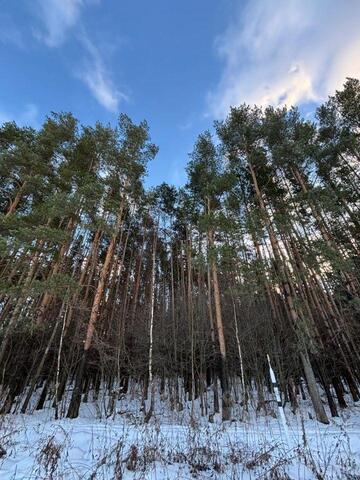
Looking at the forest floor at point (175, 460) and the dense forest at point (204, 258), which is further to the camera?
the dense forest at point (204, 258)

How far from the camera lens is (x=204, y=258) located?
893 cm

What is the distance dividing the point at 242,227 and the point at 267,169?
16.8ft

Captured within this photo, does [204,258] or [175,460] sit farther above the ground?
[204,258]

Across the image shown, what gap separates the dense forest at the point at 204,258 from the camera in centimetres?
910

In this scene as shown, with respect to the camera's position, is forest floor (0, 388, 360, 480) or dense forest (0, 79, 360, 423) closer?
forest floor (0, 388, 360, 480)

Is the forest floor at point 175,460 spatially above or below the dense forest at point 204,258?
below

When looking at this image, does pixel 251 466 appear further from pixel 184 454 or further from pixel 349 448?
pixel 349 448

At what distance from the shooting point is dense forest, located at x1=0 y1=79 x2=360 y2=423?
358 inches

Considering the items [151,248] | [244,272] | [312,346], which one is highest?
[151,248]

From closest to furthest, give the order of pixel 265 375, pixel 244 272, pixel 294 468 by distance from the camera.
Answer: pixel 294 468 → pixel 244 272 → pixel 265 375

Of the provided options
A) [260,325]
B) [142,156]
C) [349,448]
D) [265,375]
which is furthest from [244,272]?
[142,156]

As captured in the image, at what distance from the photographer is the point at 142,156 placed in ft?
42.6

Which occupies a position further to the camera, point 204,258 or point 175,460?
point 204,258

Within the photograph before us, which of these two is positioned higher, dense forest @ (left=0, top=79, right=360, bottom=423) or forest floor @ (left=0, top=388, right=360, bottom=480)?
dense forest @ (left=0, top=79, right=360, bottom=423)
